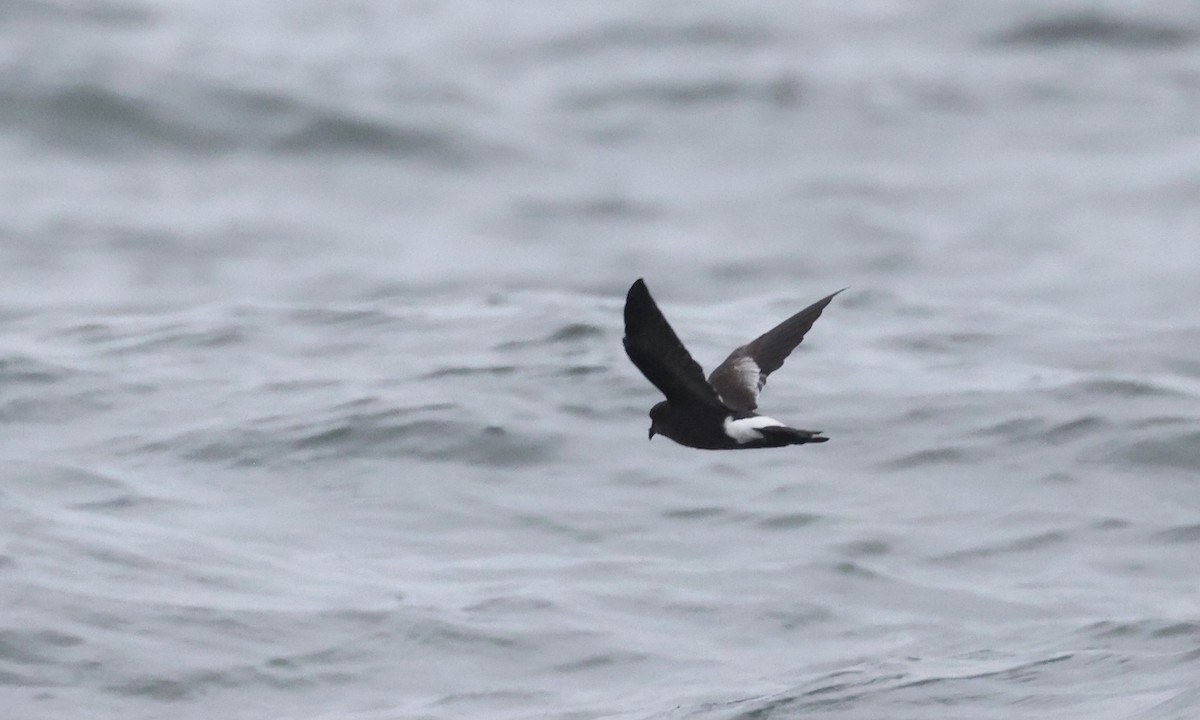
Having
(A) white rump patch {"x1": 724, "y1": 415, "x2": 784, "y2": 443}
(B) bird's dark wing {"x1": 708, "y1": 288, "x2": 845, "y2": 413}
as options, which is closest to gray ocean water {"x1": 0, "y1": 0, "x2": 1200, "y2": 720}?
(B) bird's dark wing {"x1": 708, "y1": 288, "x2": 845, "y2": 413}

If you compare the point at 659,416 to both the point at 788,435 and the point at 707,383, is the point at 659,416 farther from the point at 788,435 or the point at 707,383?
the point at 788,435

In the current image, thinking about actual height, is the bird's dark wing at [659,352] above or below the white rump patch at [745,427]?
above

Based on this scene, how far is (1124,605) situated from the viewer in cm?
999

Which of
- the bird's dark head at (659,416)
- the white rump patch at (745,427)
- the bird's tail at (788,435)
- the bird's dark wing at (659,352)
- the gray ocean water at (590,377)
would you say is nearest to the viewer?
the bird's dark wing at (659,352)

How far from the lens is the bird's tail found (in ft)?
21.1

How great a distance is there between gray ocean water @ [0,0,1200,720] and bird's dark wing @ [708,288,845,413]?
1659 millimetres

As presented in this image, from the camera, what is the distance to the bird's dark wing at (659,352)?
620 cm

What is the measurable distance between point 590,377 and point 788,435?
6944 mm

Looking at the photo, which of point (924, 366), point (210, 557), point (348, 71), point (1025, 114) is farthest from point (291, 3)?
point (210, 557)

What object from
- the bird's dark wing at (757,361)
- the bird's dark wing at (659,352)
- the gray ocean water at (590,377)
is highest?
the bird's dark wing at (659,352)

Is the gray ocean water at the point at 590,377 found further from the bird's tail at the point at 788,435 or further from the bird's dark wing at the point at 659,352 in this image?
the bird's dark wing at the point at 659,352

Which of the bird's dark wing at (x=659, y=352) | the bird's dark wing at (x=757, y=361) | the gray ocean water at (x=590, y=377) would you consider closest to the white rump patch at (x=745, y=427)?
the bird's dark wing at (x=659, y=352)

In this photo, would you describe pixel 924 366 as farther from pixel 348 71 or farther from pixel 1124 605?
pixel 348 71

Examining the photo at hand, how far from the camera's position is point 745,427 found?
699 centimetres
